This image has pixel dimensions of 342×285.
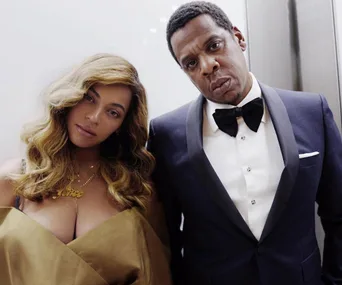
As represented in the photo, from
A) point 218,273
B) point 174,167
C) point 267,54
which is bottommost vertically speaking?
point 218,273

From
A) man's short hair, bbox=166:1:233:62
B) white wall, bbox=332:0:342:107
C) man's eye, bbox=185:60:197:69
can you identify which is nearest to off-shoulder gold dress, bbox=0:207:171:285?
man's eye, bbox=185:60:197:69

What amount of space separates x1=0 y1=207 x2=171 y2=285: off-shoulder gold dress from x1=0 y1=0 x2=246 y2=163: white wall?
12.4 inches

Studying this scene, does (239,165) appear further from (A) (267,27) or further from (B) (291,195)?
(A) (267,27)

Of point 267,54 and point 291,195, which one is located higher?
point 267,54

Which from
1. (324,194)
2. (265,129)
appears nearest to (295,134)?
(265,129)

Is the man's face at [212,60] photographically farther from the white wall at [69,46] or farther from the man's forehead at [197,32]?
the white wall at [69,46]

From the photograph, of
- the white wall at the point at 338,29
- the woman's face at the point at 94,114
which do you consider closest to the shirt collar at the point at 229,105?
the woman's face at the point at 94,114

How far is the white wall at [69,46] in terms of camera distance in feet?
3.78

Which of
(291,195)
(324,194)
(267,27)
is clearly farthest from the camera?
(267,27)

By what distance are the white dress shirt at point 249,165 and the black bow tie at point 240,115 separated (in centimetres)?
2

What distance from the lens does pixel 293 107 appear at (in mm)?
1043

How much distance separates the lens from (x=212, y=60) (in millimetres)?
999

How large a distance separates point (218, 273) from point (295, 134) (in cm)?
43

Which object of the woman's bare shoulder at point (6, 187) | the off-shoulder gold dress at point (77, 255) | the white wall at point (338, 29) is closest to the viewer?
the off-shoulder gold dress at point (77, 255)
